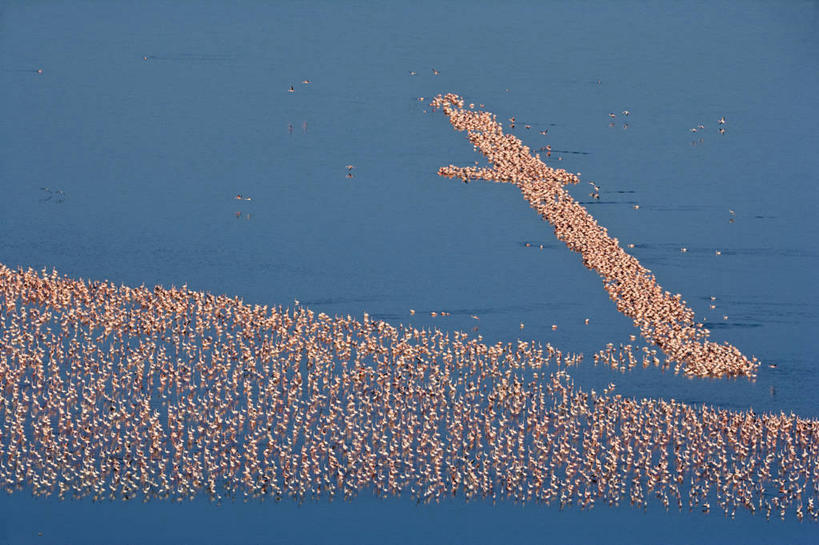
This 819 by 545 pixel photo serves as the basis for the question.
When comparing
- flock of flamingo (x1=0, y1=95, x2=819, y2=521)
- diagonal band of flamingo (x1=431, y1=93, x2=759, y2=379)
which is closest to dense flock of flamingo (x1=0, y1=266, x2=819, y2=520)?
flock of flamingo (x1=0, y1=95, x2=819, y2=521)

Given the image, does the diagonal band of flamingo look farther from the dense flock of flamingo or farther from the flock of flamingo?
the dense flock of flamingo

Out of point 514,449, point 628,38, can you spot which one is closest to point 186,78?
point 628,38

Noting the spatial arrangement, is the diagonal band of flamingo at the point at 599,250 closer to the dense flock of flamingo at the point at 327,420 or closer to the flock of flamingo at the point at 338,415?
the flock of flamingo at the point at 338,415

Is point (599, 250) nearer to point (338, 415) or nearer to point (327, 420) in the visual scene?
point (338, 415)

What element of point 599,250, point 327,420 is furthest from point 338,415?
point 599,250

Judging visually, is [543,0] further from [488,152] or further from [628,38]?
[488,152]

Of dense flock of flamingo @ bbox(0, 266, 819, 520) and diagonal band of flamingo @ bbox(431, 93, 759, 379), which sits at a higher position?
diagonal band of flamingo @ bbox(431, 93, 759, 379)
